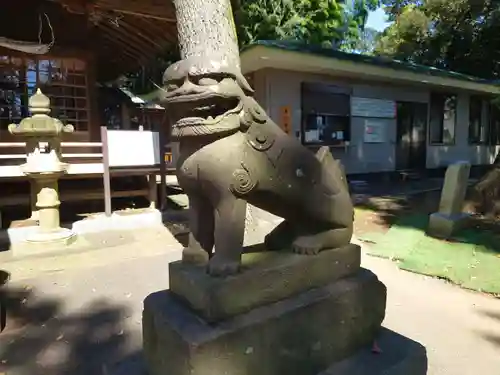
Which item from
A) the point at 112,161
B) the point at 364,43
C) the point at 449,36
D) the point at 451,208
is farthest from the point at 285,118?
the point at 364,43

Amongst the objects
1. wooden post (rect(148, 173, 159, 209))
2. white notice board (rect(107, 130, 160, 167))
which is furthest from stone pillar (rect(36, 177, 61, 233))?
wooden post (rect(148, 173, 159, 209))

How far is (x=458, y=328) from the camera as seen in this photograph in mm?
3330

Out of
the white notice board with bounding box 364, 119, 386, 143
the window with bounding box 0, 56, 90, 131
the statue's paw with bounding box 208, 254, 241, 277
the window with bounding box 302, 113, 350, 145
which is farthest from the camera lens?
the white notice board with bounding box 364, 119, 386, 143

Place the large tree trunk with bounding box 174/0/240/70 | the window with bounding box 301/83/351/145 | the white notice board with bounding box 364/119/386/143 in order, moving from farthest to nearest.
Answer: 1. the white notice board with bounding box 364/119/386/143
2. the window with bounding box 301/83/351/145
3. the large tree trunk with bounding box 174/0/240/70

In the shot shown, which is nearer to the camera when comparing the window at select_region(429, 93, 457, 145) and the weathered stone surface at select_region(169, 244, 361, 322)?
the weathered stone surface at select_region(169, 244, 361, 322)

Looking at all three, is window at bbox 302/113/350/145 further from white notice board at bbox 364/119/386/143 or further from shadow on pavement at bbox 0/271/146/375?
shadow on pavement at bbox 0/271/146/375

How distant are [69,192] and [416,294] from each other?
646 centimetres

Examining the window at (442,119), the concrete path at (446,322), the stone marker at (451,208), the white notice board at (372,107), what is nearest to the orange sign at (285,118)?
the white notice board at (372,107)

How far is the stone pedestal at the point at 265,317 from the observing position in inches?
70.8

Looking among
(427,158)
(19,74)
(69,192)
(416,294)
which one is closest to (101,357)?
(416,294)

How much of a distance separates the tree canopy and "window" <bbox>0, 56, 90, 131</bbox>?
1346 cm

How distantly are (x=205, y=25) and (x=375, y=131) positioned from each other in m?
8.09

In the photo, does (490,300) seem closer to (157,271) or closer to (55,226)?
(157,271)

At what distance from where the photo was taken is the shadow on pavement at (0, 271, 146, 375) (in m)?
2.77
